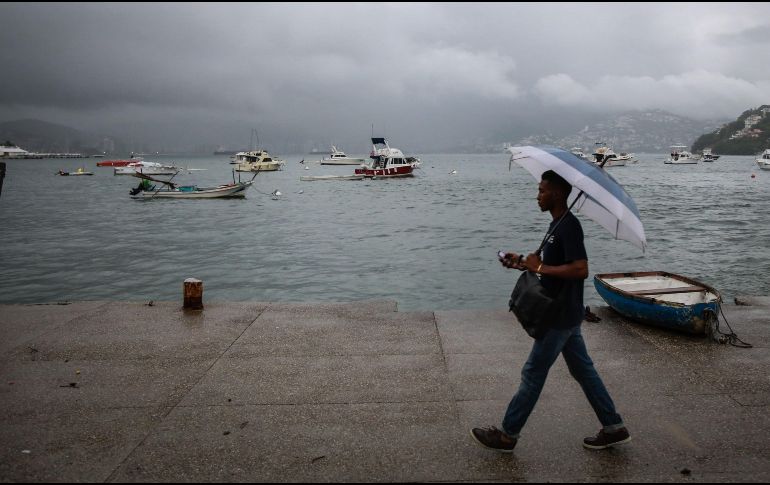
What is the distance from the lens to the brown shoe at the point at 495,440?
12.5 feet

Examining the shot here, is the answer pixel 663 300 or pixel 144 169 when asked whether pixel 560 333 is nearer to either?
pixel 663 300

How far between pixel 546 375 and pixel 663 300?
12.7 ft

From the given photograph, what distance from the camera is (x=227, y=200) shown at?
1620 inches

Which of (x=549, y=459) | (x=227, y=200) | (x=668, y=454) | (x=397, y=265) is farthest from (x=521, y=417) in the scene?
(x=227, y=200)

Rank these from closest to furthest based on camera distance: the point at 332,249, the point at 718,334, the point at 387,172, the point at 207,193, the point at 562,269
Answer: the point at 562,269 < the point at 718,334 < the point at 332,249 < the point at 207,193 < the point at 387,172

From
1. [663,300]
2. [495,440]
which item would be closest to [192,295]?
[495,440]

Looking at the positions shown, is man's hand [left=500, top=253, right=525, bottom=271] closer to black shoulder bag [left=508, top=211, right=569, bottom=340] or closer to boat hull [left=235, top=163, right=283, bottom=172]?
black shoulder bag [left=508, top=211, right=569, bottom=340]

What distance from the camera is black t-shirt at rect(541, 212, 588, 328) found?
343 centimetres

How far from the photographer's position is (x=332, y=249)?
71.5ft

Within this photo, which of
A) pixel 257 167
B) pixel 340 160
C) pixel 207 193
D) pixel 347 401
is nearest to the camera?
pixel 347 401

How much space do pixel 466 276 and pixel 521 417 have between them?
507 inches

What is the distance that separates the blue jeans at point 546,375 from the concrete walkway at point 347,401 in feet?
0.94

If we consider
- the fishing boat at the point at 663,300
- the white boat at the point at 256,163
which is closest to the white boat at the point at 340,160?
the white boat at the point at 256,163

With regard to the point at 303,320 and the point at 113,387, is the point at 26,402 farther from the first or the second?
the point at 303,320
